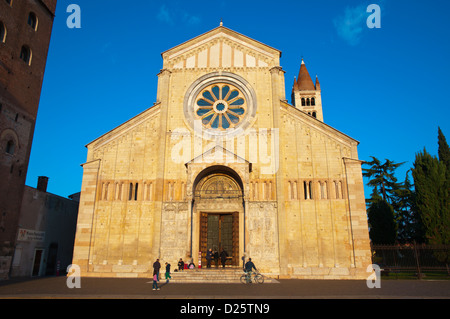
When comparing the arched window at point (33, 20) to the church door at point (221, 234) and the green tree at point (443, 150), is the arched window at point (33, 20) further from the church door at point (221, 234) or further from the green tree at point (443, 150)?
the green tree at point (443, 150)

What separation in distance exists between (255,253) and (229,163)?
19.8 feet

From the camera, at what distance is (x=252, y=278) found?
672 inches

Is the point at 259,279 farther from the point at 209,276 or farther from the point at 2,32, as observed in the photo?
the point at 2,32

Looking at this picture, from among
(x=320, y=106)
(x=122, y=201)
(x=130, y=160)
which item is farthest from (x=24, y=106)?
(x=320, y=106)

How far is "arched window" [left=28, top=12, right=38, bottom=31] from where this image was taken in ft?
74.9

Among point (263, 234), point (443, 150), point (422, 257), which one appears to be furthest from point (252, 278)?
point (443, 150)

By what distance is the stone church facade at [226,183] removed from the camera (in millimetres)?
19516

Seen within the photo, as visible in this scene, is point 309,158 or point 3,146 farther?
point 309,158

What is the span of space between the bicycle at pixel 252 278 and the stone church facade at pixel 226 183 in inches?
88.0

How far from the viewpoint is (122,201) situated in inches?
823

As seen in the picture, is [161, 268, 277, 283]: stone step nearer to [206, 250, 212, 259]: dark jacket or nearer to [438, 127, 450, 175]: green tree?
[206, 250, 212, 259]: dark jacket

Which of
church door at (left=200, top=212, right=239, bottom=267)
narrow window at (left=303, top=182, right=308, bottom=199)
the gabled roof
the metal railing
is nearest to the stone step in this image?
church door at (left=200, top=212, right=239, bottom=267)

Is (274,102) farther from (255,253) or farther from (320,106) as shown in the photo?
(320,106)

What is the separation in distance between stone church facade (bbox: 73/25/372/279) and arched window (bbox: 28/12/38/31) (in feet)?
32.9
